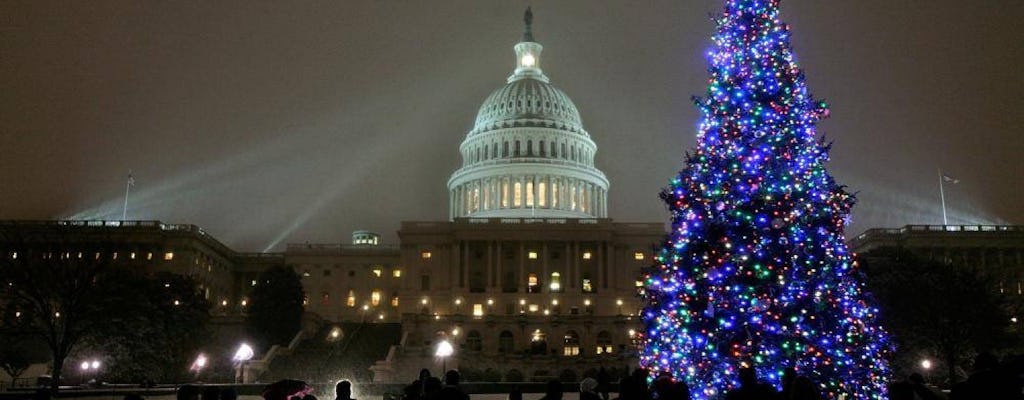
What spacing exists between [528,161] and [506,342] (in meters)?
50.9

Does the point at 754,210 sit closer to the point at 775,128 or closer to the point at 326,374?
the point at 775,128

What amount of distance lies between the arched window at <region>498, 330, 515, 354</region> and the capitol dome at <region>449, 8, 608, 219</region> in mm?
38699

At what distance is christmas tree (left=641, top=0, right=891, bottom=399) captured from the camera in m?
23.3

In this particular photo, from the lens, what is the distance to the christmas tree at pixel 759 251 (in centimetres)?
2328

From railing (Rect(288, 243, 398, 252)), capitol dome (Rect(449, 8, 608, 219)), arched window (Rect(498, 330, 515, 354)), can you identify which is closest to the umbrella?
arched window (Rect(498, 330, 515, 354))

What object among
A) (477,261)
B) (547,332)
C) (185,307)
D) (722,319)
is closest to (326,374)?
(185,307)

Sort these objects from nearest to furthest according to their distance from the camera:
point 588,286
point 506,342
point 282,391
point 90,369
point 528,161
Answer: point 282,391 → point 90,369 → point 506,342 → point 588,286 → point 528,161

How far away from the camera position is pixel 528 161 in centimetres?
13625

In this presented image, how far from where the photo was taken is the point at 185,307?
2881 inches

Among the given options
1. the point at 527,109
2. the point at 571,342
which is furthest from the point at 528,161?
the point at 571,342

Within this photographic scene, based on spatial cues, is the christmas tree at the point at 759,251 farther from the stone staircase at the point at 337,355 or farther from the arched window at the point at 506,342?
the arched window at the point at 506,342

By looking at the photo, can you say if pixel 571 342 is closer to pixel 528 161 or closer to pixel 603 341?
pixel 603 341

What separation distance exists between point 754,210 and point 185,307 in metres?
59.5

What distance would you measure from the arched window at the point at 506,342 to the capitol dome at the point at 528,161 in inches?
1524
